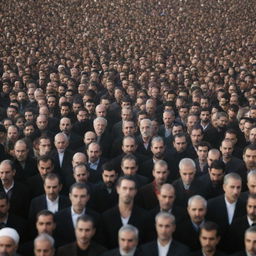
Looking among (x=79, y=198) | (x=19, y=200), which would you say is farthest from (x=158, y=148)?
(x=19, y=200)

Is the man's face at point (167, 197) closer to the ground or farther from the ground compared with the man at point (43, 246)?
farther from the ground

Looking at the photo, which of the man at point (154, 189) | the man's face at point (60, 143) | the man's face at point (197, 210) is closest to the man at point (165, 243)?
the man's face at point (197, 210)

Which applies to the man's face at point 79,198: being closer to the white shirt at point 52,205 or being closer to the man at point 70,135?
the white shirt at point 52,205

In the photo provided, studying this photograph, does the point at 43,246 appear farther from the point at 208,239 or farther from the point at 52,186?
the point at 208,239

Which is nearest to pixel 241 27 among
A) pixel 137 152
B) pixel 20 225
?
pixel 137 152

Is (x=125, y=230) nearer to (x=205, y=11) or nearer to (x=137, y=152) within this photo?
(x=137, y=152)
